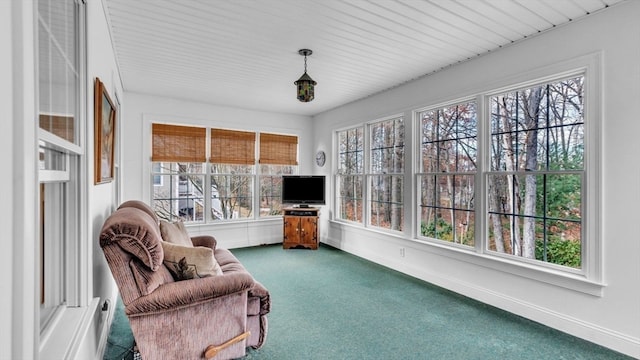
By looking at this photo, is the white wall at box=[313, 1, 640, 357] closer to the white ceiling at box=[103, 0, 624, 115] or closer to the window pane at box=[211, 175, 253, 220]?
the white ceiling at box=[103, 0, 624, 115]

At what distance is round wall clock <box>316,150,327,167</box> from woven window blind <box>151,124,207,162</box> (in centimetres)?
216

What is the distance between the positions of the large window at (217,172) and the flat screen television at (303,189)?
0.42 metres

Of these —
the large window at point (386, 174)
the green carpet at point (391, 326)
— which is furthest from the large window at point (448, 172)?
the green carpet at point (391, 326)

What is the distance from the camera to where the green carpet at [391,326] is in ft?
7.84

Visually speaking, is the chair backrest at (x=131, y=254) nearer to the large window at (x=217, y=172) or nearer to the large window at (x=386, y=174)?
the large window at (x=386, y=174)

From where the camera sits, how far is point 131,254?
1.84 meters

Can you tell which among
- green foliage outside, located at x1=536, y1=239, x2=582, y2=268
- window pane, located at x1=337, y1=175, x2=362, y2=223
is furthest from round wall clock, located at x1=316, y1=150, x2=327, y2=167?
green foliage outside, located at x1=536, y1=239, x2=582, y2=268

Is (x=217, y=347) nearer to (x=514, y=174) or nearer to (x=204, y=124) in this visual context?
(x=514, y=174)

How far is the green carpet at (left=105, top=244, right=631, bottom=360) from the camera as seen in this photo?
7.84 feet

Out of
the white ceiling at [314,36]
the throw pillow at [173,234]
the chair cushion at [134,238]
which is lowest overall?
the throw pillow at [173,234]

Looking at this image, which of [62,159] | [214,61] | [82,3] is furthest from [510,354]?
[214,61]

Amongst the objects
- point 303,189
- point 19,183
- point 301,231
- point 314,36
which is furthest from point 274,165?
point 19,183

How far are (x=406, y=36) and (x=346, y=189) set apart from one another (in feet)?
10.6

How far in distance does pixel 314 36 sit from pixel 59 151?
2183 millimetres
